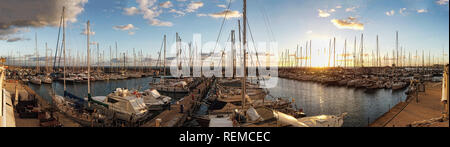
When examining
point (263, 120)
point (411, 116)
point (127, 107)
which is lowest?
point (411, 116)

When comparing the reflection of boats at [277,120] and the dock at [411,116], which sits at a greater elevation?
the reflection of boats at [277,120]

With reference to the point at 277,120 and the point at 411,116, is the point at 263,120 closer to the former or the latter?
the point at 277,120

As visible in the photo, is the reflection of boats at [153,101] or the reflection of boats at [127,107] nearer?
the reflection of boats at [127,107]

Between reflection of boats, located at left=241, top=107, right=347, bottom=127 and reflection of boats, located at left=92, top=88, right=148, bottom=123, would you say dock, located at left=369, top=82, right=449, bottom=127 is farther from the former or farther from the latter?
reflection of boats, located at left=92, top=88, right=148, bottom=123

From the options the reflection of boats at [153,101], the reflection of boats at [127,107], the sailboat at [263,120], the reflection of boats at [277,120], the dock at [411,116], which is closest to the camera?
the reflection of boats at [277,120]

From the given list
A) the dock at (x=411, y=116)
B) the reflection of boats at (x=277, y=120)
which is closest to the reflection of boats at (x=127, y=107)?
the reflection of boats at (x=277, y=120)

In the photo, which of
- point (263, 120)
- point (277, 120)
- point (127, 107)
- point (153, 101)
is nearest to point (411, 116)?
point (277, 120)

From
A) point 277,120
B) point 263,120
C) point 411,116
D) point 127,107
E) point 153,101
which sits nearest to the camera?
point 277,120

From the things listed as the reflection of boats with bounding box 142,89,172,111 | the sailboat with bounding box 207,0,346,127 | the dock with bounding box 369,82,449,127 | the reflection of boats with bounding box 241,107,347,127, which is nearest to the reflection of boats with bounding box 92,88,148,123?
the reflection of boats with bounding box 142,89,172,111

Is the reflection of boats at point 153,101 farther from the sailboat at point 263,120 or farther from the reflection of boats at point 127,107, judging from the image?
the sailboat at point 263,120

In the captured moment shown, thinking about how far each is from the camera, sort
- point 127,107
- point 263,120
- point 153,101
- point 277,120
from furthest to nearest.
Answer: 1. point 153,101
2. point 127,107
3. point 263,120
4. point 277,120
